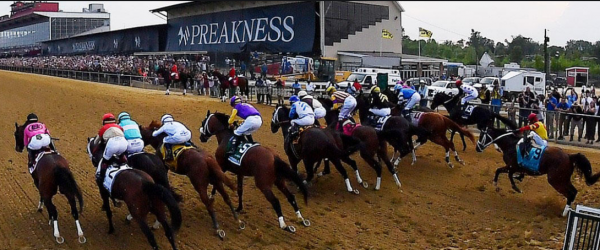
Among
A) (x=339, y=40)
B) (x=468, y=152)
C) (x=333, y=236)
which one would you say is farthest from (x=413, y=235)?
(x=339, y=40)

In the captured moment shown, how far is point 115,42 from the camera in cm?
6169

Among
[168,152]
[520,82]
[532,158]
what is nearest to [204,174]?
[168,152]

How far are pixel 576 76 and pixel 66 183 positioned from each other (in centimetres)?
4900

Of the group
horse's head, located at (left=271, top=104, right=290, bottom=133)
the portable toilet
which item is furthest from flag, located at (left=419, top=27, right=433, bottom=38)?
horse's head, located at (left=271, top=104, right=290, bottom=133)

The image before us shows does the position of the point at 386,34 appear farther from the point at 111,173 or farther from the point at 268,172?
the point at 111,173

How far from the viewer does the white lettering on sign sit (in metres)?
41.7

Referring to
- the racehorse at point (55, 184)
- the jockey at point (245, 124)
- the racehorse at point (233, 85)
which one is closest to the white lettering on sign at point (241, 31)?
the racehorse at point (233, 85)

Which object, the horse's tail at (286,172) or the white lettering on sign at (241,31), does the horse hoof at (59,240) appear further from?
the white lettering on sign at (241,31)

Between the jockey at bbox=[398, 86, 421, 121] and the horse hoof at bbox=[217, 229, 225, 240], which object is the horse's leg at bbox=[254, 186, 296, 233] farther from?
the jockey at bbox=[398, 86, 421, 121]

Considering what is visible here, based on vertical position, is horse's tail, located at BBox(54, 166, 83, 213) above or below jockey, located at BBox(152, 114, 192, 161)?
below

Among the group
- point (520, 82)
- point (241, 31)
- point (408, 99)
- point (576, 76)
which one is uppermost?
point (241, 31)

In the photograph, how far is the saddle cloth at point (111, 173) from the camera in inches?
333

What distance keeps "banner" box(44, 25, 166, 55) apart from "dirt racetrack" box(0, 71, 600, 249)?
41.9 meters

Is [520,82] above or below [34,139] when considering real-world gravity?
A: above
